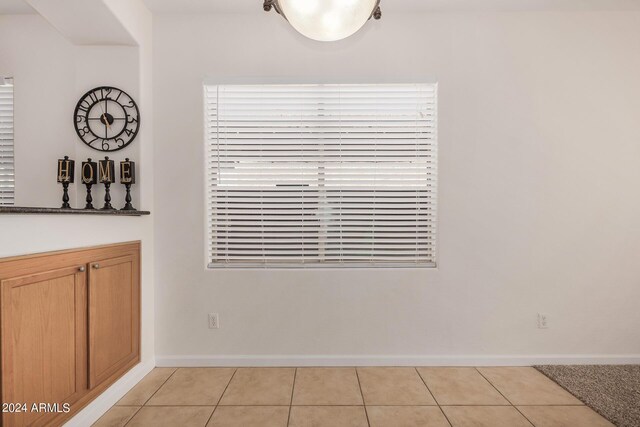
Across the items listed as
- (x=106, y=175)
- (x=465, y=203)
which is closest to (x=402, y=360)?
(x=465, y=203)

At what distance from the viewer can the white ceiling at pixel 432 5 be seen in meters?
2.63

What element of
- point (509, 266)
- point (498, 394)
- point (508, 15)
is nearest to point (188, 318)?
point (498, 394)

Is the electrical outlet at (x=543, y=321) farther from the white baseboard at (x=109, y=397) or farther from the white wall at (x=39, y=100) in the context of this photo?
the white wall at (x=39, y=100)

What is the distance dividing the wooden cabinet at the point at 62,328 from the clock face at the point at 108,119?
0.81 metres

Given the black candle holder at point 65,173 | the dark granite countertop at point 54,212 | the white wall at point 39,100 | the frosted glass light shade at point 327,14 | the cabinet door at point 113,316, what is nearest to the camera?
the frosted glass light shade at point 327,14

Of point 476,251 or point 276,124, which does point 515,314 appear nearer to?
point 476,251

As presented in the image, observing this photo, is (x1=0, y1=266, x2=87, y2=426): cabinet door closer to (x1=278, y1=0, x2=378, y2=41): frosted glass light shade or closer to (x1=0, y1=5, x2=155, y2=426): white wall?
(x1=0, y1=5, x2=155, y2=426): white wall

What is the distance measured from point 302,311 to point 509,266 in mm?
1696

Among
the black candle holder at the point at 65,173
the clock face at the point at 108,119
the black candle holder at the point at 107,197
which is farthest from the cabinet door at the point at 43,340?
the clock face at the point at 108,119

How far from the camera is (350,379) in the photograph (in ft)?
8.41

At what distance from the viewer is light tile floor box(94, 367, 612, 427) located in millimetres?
2062

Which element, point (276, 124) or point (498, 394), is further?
point (276, 124)

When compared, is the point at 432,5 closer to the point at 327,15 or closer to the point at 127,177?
the point at 327,15

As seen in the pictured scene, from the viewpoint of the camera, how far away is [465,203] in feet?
9.14
